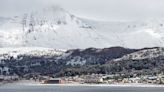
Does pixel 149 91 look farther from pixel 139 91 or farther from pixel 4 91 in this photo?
pixel 4 91

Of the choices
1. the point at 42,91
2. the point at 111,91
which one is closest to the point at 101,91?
the point at 111,91

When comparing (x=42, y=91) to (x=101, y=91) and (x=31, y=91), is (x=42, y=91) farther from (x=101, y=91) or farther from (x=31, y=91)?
(x=101, y=91)

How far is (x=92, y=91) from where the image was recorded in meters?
194

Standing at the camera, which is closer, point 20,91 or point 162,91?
point 162,91

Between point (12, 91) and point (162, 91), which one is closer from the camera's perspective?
point (162, 91)

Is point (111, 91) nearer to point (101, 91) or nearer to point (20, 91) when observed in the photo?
point (101, 91)

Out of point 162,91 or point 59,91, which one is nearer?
point 162,91

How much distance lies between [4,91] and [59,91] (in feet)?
49.7

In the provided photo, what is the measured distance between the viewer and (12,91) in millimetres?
196500

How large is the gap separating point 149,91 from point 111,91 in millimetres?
10454

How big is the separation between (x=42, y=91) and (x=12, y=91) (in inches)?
331

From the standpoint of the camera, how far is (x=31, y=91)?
195750mm

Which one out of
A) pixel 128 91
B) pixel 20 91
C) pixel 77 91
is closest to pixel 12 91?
pixel 20 91

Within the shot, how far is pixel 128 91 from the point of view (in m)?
191
